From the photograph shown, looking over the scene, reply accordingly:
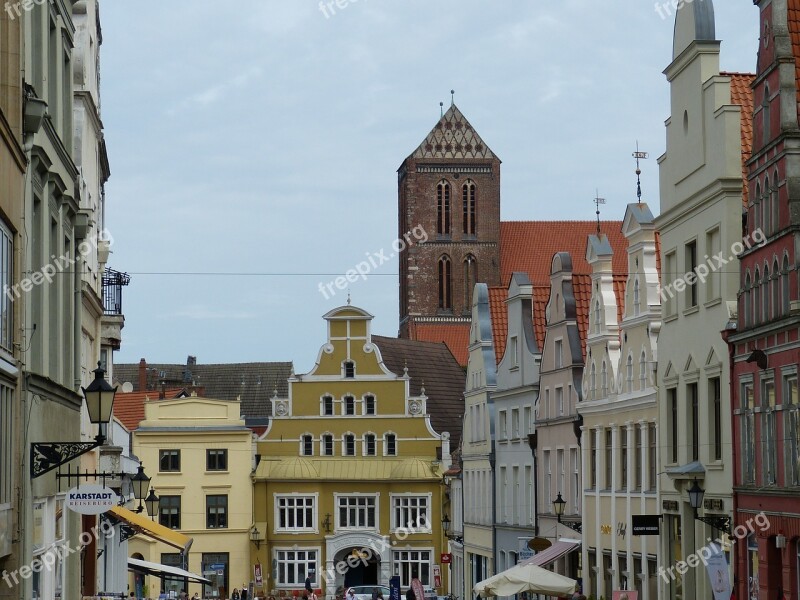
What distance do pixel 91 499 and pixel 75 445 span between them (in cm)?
155

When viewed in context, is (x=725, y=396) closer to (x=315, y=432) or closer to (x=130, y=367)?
(x=315, y=432)

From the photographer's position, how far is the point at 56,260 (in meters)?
19.2

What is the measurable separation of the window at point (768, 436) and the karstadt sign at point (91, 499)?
37.4ft

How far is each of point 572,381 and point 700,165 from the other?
11.5 metres

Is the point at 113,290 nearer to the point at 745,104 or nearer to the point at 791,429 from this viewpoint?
the point at 745,104

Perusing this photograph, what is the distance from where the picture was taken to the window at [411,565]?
218ft

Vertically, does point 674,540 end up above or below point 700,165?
below

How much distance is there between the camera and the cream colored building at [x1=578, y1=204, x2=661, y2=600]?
32344 mm

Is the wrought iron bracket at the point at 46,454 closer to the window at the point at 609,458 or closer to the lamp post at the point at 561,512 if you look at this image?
the window at the point at 609,458

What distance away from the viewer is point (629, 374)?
112ft

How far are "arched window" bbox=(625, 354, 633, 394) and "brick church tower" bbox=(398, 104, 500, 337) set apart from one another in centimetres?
7879

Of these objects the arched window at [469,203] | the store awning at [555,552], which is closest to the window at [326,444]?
the store awning at [555,552]

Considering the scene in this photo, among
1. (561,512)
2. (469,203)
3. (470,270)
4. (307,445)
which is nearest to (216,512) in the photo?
(307,445)

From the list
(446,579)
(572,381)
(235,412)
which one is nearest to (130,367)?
(235,412)
